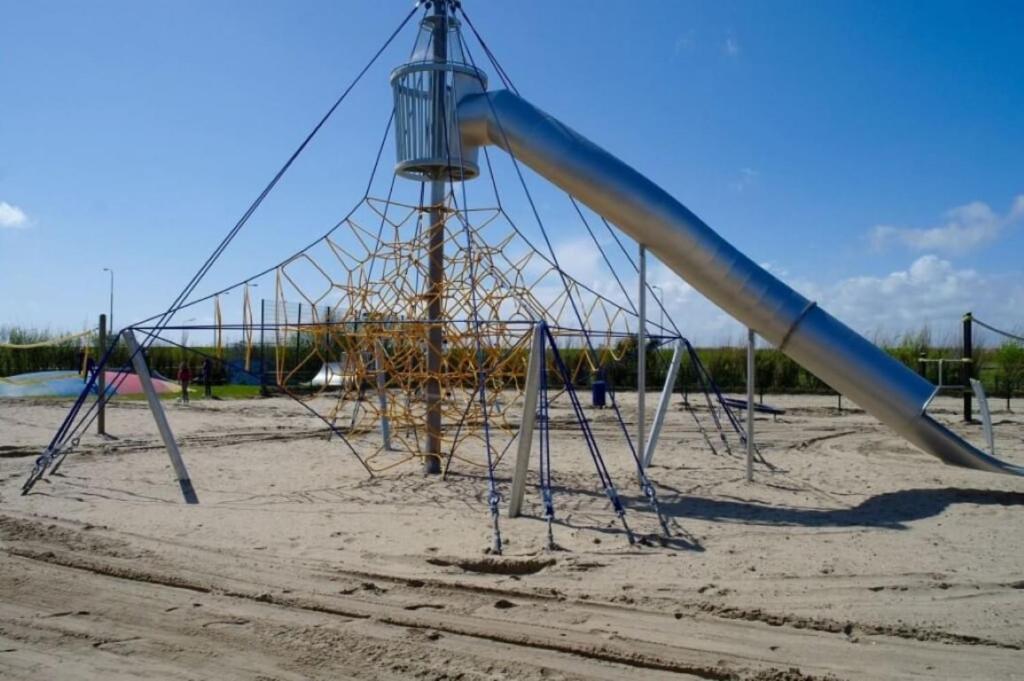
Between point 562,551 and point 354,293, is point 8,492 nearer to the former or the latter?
point 354,293

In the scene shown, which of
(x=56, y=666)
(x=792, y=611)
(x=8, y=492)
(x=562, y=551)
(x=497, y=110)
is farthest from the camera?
(x=497, y=110)

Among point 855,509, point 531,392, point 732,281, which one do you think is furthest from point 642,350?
point 855,509

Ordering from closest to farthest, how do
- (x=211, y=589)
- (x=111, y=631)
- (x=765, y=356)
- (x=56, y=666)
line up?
(x=56, y=666), (x=111, y=631), (x=211, y=589), (x=765, y=356)

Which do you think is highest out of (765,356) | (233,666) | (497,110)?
(497,110)

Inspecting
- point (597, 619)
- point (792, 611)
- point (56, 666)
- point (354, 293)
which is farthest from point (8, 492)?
point (792, 611)

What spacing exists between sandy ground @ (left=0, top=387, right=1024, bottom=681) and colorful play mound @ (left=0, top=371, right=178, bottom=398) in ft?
48.4

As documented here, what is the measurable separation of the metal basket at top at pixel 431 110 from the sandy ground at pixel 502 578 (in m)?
3.97

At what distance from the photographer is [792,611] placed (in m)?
5.08

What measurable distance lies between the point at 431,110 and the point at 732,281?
4133 mm

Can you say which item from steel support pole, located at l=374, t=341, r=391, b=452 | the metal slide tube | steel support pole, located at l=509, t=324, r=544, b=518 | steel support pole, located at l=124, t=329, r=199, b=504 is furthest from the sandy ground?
steel support pole, located at l=374, t=341, r=391, b=452

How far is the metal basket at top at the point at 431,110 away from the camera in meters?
10.3

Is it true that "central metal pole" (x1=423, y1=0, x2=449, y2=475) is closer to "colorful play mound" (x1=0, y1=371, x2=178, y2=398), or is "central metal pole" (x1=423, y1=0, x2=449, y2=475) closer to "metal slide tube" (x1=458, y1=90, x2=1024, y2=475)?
"metal slide tube" (x1=458, y1=90, x2=1024, y2=475)

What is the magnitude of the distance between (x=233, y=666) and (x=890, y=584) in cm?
419

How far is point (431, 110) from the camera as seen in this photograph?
33.9 feet
